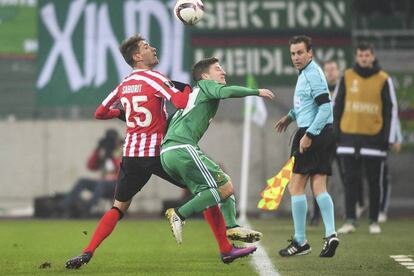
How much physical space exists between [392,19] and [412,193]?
12.6 feet

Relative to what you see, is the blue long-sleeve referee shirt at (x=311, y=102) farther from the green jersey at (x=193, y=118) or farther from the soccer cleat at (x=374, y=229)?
the soccer cleat at (x=374, y=229)

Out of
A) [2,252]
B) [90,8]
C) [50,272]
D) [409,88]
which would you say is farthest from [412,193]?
[50,272]

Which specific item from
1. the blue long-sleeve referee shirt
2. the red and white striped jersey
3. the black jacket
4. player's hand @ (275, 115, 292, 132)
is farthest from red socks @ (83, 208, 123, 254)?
the black jacket

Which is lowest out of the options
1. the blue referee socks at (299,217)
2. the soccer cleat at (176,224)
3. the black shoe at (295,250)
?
the black shoe at (295,250)

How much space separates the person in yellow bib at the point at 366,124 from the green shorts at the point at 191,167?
15.3 ft

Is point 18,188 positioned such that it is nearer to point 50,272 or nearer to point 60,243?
point 60,243

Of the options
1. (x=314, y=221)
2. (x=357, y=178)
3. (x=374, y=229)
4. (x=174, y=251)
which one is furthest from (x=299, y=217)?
(x=314, y=221)

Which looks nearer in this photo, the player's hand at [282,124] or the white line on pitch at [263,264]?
the white line on pitch at [263,264]

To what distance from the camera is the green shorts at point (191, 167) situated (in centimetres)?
971

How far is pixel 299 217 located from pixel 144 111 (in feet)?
5.96

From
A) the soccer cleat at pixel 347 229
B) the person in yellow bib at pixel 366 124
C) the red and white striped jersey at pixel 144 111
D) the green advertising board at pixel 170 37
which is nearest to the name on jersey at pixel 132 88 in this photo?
the red and white striped jersey at pixel 144 111

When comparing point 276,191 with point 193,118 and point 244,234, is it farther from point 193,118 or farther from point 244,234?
point 193,118

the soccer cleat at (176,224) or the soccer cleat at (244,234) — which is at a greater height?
the soccer cleat at (176,224)

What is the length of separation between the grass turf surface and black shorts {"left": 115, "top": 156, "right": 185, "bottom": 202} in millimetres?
582
